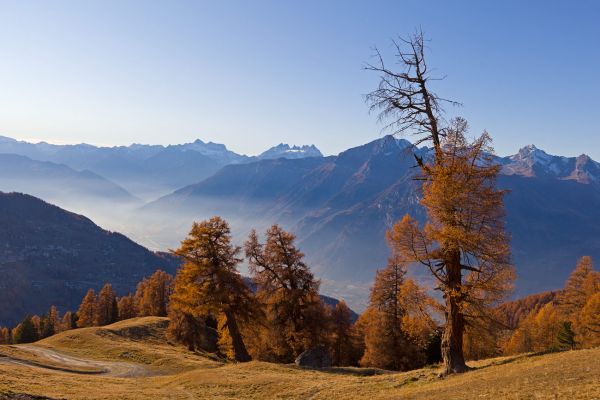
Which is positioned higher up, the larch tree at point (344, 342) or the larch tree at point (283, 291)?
the larch tree at point (283, 291)

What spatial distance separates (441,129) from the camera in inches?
1068

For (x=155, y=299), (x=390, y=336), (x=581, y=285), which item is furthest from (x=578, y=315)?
(x=155, y=299)

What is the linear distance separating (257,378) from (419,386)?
12.8 metres

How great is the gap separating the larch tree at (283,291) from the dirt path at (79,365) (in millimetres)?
14881

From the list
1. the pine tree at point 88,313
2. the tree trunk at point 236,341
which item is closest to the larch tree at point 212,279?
the tree trunk at point 236,341

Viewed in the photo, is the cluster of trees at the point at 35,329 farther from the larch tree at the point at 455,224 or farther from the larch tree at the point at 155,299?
the larch tree at the point at 455,224

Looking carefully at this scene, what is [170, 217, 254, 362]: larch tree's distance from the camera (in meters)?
48.2

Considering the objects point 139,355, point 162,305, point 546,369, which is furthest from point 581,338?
point 162,305

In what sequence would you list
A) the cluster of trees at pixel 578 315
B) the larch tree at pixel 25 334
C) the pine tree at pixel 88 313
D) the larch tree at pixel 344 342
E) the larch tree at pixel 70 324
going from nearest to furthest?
the cluster of trees at pixel 578 315 < the larch tree at pixel 344 342 < the larch tree at pixel 25 334 < the pine tree at pixel 88 313 < the larch tree at pixel 70 324

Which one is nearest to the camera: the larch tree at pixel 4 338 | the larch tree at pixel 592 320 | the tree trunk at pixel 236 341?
the tree trunk at pixel 236 341

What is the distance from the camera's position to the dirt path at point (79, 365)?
137 ft

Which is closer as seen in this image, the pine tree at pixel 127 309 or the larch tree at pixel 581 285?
the larch tree at pixel 581 285

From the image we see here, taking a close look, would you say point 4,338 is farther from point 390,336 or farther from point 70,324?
point 390,336

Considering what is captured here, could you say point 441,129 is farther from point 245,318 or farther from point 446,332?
point 245,318
